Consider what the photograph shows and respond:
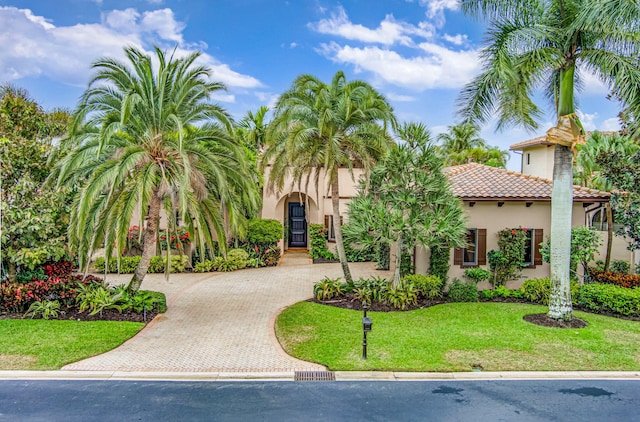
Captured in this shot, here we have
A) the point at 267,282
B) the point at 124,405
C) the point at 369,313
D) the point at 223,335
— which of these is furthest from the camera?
the point at 267,282

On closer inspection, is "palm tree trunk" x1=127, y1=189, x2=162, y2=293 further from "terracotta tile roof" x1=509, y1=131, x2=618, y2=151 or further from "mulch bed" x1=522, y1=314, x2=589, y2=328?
"terracotta tile roof" x1=509, y1=131, x2=618, y2=151

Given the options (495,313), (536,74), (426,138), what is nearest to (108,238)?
(426,138)

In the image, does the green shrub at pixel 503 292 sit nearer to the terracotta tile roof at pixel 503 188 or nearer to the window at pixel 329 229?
the terracotta tile roof at pixel 503 188

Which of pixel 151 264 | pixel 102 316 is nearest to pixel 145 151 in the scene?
pixel 102 316

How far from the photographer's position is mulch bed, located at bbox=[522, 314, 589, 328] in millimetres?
12836

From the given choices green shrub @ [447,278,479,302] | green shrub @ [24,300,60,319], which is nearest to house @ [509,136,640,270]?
green shrub @ [447,278,479,302]

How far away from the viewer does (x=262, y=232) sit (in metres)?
23.4

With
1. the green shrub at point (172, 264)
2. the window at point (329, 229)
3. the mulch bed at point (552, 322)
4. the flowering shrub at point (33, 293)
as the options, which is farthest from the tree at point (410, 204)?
the window at point (329, 229)

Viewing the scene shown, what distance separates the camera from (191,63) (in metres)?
13.2

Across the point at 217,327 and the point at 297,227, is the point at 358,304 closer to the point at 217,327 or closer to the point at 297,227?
the point at 217,327

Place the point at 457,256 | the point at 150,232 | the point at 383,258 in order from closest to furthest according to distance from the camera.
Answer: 1. the point at 150,232
2. the point at 457,256
3. the point at 383,258

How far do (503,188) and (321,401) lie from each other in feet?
40.5

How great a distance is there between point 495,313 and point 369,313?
4.01 meters

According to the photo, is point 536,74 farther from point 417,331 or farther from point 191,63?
point 191,63
